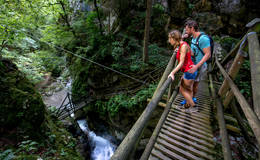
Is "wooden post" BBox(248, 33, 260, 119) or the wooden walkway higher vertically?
"wooden post" BBox(248, 33, 260, 119)

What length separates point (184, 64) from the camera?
238 cm

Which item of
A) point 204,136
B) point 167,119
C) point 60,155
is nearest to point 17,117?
point 60,155

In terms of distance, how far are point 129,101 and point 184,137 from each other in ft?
12.7

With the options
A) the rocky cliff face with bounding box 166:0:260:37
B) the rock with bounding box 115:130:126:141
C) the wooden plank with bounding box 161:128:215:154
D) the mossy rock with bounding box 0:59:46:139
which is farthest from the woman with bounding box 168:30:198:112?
the rocky cliff face with bounding box 166:0:260:37

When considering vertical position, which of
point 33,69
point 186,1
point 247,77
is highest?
point 186,1

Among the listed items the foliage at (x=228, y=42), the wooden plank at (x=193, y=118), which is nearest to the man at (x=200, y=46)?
the wooden plank at (x=193, y=118)

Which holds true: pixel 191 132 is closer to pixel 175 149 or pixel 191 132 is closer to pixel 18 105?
pixel 175 149

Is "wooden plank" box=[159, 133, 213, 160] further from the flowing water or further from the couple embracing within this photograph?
the flowing water

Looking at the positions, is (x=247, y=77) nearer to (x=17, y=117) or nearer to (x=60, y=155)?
(x=60, y=155)

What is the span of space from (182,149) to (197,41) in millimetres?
2143

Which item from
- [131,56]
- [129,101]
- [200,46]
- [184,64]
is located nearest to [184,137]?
[184,64]

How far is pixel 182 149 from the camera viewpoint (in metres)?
1.85

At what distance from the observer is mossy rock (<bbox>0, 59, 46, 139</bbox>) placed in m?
3.40

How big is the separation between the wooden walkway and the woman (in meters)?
0.30
